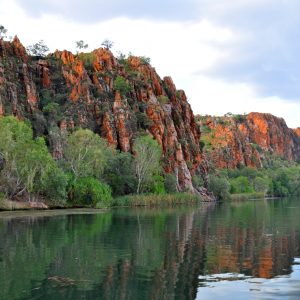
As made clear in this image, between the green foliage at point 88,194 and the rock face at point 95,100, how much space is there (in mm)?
18252

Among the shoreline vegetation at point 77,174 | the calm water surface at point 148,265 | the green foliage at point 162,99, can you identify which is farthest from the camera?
the green foliage at point 162,99

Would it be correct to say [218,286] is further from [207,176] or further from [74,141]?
[207,176]

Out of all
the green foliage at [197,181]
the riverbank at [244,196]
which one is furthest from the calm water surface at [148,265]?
the riverbank at [244,196]

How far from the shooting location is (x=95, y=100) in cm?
12550

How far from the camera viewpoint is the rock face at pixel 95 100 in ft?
364

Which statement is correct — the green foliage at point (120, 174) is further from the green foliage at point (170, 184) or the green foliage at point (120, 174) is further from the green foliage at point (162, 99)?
the green foliage at point (162, 99)

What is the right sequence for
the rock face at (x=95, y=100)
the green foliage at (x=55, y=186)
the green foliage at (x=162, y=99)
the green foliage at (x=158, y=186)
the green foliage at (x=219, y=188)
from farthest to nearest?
the green foliage at (x=162, y=99), the green foliage at (x=219, y=188), the rock face at (x=95, y=100), the green foliage at (x=158, y=186), the green foliage at (x=55, y=186)

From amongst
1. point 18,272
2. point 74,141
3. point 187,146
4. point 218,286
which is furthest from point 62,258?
point 187,146

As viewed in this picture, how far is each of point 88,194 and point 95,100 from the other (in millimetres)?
46989

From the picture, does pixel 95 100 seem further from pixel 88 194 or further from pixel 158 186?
pixel 88 194

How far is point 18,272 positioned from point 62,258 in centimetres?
413

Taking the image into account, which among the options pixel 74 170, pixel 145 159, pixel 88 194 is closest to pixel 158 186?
pixel 145 159

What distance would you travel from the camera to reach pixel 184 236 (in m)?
35.5

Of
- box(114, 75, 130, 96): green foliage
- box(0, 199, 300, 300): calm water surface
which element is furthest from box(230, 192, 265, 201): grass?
box(0, 199, 300, 300): calm water surface
